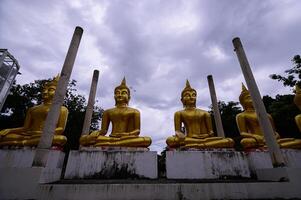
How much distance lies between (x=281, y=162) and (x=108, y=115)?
240 inches

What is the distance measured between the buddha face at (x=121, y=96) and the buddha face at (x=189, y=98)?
2520 mm

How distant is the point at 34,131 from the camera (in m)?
7.66

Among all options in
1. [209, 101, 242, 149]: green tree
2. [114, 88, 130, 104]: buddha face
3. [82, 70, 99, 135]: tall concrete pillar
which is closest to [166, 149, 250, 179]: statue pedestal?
[114, 88, 130, 104]: buddha face

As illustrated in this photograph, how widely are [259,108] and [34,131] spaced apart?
309 inches

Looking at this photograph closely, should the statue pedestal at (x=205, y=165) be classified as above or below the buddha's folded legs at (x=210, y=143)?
below

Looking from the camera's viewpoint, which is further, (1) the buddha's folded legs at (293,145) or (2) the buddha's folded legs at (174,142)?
(1) the buddha's folded legs at (293,145)

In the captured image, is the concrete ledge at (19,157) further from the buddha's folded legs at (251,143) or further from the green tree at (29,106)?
the green tree at (29,106)

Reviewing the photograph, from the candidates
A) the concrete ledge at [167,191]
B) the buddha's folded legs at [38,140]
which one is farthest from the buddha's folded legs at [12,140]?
the concrete ledge at [167,191]

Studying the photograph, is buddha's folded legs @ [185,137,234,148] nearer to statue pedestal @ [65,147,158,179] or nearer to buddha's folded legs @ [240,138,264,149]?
buddha's folded legs @ [240,138,264,149]

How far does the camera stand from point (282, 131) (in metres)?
16.6

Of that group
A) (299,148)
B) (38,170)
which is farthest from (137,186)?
(299,148)

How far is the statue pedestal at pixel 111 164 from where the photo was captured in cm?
633

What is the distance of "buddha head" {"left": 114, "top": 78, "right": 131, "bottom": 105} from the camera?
28.4 feet

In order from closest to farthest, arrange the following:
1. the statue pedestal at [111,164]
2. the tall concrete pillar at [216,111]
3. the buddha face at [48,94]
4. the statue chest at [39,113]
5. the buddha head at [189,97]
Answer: the statue pedestal at [111,164] → the statue chest at [39,113] → the buddha face at [48,94] → the buddha head at [189,97] → the tall concrete pillar at [216,111]
